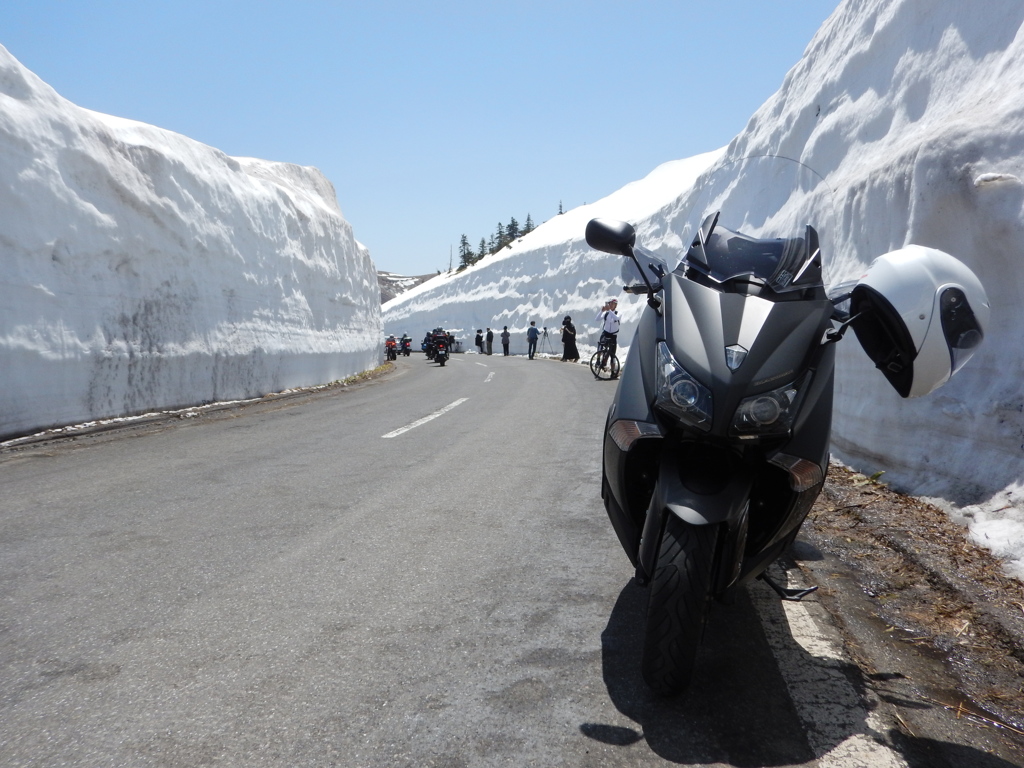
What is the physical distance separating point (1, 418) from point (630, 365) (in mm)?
6824

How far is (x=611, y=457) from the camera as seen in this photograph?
296cm

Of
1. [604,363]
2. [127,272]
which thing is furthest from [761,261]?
[604,363]

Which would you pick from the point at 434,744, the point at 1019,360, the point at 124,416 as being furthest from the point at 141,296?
the point at 1019,360

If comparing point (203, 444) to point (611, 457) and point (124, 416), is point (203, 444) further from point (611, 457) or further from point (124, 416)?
point (611, 457)

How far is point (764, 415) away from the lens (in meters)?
2.56

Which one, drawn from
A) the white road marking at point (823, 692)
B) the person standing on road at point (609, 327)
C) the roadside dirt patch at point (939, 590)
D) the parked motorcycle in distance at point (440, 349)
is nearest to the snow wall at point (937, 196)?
the roadside dirt patch at point (939, 590)

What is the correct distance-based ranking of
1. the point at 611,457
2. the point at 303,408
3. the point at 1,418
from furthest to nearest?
the point at 303,408 → the point at 1,418 → the point at 611,457

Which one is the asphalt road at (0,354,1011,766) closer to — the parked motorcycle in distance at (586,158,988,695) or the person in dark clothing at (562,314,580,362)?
the parked motorcycle in distance at (586,158,988,695)

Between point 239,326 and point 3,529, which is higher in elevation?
point 239,326

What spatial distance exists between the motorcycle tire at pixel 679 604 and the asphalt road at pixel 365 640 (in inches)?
5.9

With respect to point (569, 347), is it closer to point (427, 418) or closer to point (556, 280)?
point (556, 280)

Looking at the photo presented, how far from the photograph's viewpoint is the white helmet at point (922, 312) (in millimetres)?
2910

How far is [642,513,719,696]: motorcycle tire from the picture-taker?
2422 mm

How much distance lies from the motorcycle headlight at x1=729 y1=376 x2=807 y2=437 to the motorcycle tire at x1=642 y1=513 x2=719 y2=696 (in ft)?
1.24
